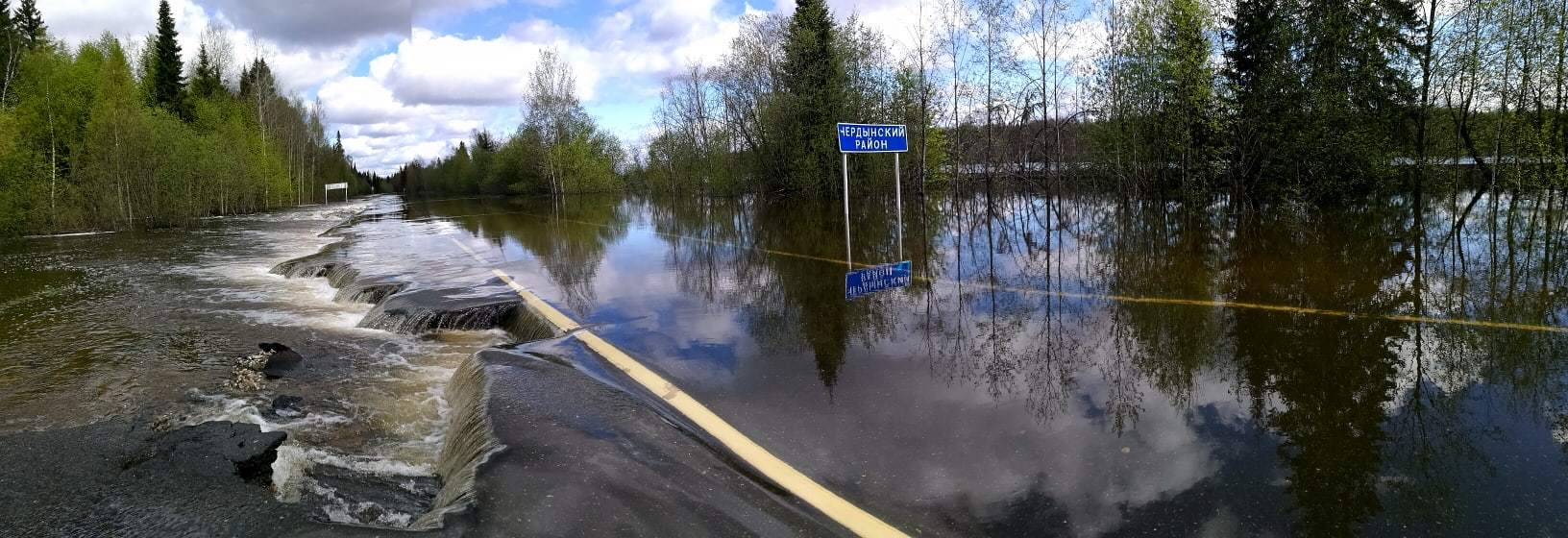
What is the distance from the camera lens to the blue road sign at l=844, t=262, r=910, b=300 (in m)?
8.85

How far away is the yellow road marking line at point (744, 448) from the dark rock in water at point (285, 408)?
2153 mm

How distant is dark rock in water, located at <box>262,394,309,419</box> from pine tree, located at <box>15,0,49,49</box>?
1591 inches

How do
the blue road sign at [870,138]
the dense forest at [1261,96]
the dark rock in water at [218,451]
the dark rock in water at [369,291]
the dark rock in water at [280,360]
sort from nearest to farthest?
1. the dark rock in water at [218,451]
2. the dark rock in water at [280,360]
3. the blue road sign at [870,138]
4. the dark rock in water at [369,291]
5. the dense forest at [1261,96]

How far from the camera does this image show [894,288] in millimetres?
8961

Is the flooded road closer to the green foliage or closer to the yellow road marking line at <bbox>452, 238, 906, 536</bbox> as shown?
the yellow road marking line at <bbox>452, 238, 906, 536</bbox>

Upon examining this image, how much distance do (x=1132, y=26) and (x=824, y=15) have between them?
1332cm

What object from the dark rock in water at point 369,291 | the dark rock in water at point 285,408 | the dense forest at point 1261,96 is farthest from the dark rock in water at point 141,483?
the dense forest at point 1261,96

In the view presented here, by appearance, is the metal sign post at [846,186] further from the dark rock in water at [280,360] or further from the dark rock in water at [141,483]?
the dark rock in water at [141,483]

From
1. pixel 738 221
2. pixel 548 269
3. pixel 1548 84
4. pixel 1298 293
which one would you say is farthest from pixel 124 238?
pixel 1548 84

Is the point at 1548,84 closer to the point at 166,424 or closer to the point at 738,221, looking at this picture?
the point at 738,221

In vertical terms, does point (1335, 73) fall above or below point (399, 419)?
above

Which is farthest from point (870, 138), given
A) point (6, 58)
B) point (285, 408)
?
point (6, 58)

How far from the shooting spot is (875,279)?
9633mm

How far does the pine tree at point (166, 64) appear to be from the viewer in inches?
1853
